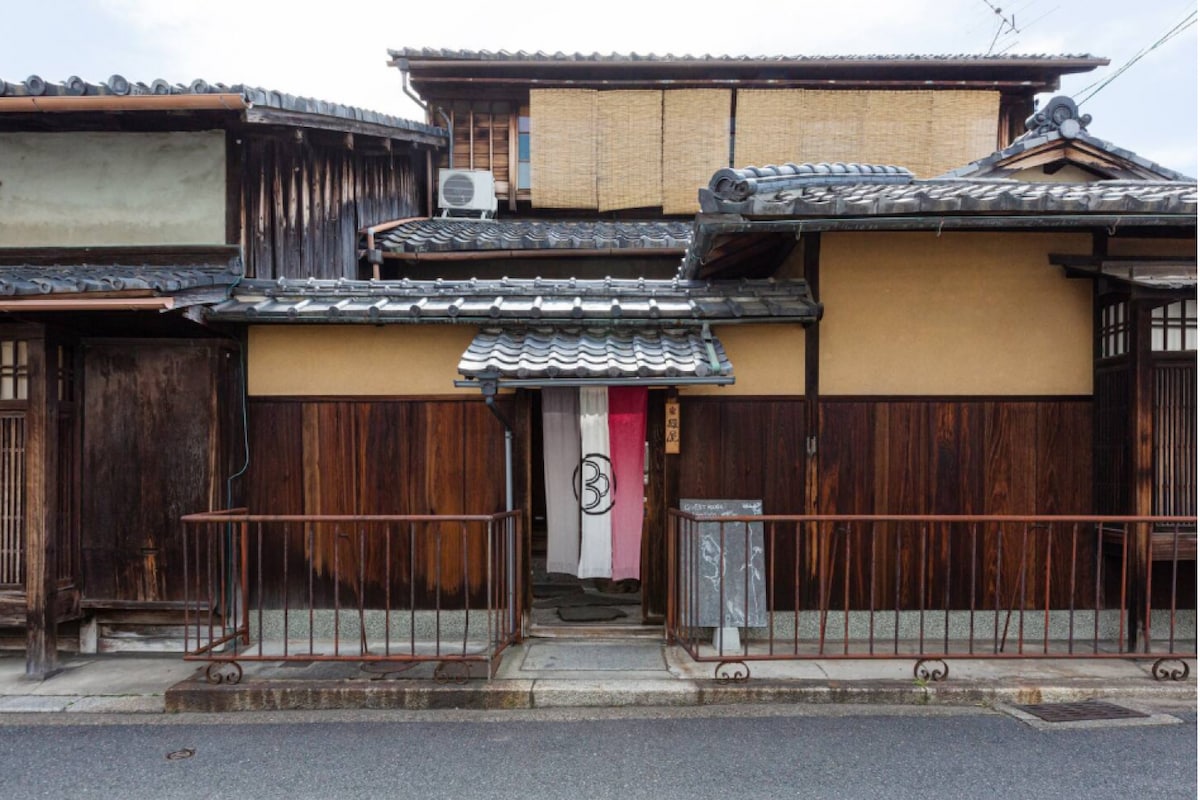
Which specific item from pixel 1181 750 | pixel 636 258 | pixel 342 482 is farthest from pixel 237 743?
pixel 636 258

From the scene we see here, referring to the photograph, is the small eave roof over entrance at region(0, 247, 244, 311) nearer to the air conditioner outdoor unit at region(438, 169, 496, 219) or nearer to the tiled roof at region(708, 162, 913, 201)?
the tiled roof at region(708, 162, 913, 201)

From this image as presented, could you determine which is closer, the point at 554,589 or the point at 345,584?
the point at 345,584

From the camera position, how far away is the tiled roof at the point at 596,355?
20.6ft

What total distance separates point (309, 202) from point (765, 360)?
20.2 feet

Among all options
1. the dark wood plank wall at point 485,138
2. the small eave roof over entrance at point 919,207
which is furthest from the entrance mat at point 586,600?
the dark wood plank wall at point 485,138

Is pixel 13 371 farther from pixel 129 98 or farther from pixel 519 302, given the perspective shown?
pixel 519 302

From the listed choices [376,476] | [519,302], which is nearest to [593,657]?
[376,476]

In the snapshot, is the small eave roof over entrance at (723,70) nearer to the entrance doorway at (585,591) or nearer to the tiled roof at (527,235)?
the tiled roof at (527,235)

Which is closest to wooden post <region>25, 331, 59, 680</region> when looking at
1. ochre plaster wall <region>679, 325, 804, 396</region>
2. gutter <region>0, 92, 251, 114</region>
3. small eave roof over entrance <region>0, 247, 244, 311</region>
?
small eave roof over entrance <region>0, 247, 244, 311</region>

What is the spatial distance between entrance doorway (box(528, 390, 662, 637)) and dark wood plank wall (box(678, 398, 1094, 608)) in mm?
553

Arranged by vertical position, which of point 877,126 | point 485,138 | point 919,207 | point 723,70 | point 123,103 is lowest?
point 919,207

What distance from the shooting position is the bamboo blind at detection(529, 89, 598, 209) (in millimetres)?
14414

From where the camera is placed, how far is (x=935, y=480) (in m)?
7.17

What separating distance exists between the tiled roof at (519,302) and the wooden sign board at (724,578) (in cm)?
197
